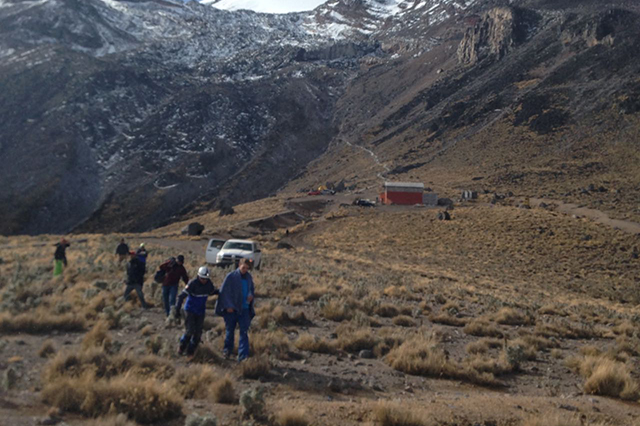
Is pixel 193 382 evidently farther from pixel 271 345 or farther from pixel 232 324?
pixel 271 345

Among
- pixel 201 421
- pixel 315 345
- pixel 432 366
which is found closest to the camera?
pixel 201 421

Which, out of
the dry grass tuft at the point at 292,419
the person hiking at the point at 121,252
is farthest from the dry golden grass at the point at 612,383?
the person hiking at the point at 121,252

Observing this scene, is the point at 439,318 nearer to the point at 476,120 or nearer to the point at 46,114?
the point at 476,120

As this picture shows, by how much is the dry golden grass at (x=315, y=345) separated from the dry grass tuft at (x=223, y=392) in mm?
3020

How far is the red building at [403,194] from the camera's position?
2516 inches

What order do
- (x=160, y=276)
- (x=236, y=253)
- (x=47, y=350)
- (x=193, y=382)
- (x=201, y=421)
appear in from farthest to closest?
(x=236, y=253) → (x=160, y=276) → (x=47, y=350) → (x=193, y=382) → (x=201, y=421)

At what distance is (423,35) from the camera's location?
18425 centimetres

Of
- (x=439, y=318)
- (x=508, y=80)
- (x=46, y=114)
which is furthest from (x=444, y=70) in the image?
(x=439, y=318)

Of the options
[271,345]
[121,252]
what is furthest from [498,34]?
[271,345]

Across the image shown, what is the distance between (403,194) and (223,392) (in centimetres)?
6056

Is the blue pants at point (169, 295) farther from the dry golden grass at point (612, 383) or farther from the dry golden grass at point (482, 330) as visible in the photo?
the dry golden grass at point (612, 383)

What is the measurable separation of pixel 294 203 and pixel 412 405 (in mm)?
63098

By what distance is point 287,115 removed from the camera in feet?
437

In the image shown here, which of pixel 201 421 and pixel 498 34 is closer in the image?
pixel 201 421
